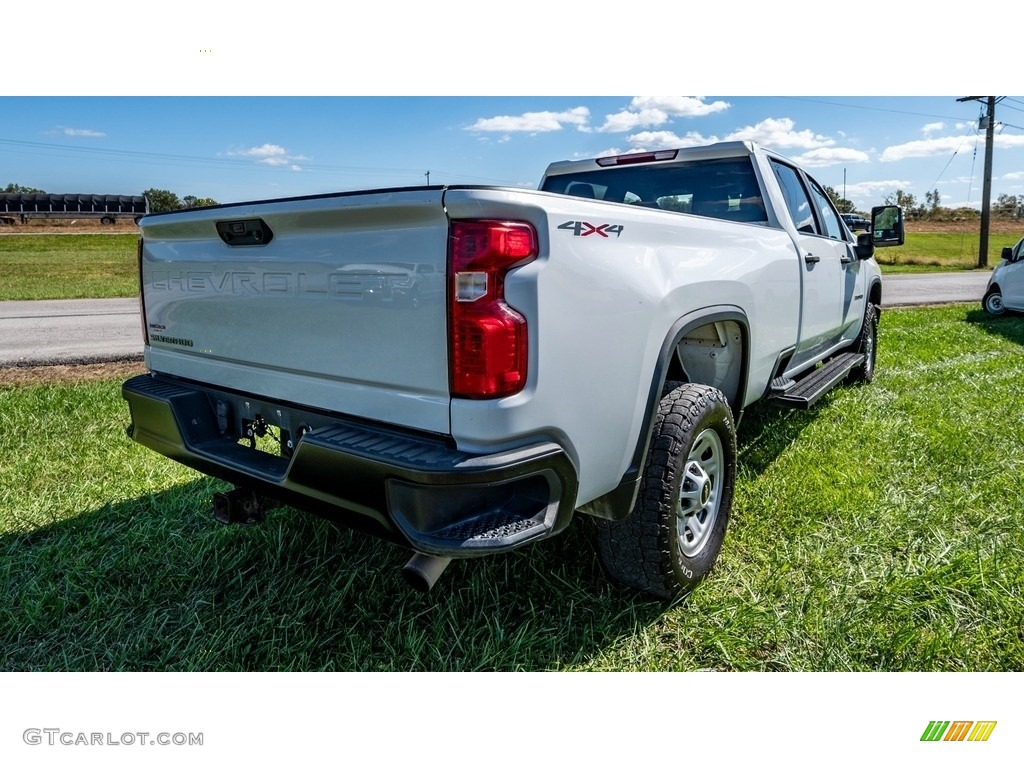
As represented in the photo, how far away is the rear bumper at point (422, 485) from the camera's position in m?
1.94

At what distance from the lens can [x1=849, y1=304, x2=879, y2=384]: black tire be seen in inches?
240

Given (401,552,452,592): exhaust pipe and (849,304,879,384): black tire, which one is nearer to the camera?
(401,552,452,592): exhaust pipe

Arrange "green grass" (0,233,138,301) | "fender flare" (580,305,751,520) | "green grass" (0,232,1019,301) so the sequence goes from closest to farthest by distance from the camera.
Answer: "fender flare" (580,305,751,520), "green grass" (0,233,138,301), "green grass" (0,232,1019,301)

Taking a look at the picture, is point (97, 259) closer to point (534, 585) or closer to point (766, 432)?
point (766, 432)

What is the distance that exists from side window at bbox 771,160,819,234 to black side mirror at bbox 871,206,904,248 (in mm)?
977

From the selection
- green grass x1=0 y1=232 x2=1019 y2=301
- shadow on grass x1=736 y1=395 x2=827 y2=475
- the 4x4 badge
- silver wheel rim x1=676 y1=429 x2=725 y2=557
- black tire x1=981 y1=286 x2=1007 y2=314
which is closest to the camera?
the 4x4 badge

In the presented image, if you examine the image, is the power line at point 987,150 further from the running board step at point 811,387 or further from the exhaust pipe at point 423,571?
the exhaust pipe at point 423,571

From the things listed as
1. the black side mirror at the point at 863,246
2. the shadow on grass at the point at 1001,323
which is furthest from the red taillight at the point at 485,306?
the shadow on grass at the point at 1001,323

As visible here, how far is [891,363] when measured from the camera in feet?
23.9

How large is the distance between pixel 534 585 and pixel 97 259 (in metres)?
28.4

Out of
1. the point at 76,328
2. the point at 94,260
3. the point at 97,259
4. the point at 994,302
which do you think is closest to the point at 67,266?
the point at 94,260

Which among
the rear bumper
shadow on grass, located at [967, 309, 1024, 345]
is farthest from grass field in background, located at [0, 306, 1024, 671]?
shadow on grass, located at [967, 309, 1024, 345]

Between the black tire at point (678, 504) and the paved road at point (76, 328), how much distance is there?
7.29 meters

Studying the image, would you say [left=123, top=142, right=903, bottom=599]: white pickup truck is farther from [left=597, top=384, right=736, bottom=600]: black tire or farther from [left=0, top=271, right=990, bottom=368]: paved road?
[left=0, top=271, right=990, bottom=368]: paved road
